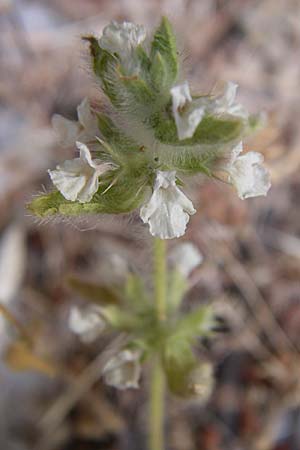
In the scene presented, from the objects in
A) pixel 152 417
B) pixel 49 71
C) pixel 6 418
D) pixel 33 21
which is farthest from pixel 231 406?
pixel 33 21

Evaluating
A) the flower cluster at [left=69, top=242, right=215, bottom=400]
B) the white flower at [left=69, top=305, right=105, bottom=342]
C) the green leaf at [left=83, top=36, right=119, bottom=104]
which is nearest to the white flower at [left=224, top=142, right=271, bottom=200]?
the green leaf at [left=83, top=36, right=119, bottom=104]

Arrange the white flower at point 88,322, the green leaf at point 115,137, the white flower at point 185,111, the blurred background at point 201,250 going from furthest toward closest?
the blurred background at point 201,250, the white flower at point 88,322, the green leaf at point 115,137, the white flower at point 185,111

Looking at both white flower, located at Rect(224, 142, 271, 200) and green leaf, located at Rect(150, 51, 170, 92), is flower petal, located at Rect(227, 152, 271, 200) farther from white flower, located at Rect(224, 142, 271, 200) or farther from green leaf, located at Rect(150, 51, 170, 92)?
green leaf, located at Rect(150, 51, 170, 92)

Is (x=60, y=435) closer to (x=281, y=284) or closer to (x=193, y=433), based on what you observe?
(x=193, y=433)

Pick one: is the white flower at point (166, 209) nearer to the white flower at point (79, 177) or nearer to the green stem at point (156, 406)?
the white flower at point (79, 177)

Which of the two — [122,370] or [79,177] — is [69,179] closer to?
[79,177]

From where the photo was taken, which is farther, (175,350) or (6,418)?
(6,418)

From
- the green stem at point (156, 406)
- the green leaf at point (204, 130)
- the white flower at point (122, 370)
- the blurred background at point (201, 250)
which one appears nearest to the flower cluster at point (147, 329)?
the white flower at point (122, 370)

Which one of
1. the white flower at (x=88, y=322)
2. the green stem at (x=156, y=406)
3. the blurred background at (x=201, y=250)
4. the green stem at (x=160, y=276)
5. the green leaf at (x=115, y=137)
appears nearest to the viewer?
the green leaf at (x=115, y=137)
